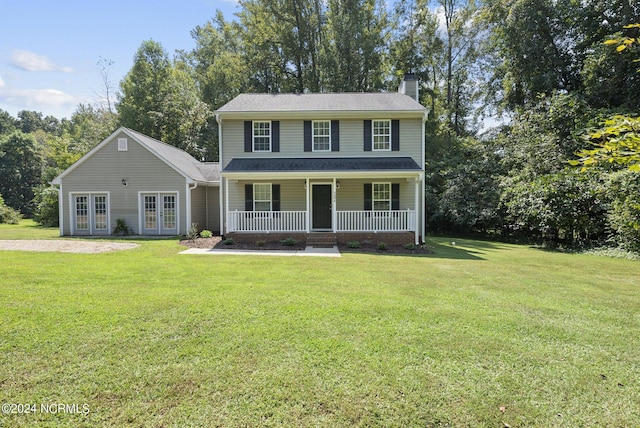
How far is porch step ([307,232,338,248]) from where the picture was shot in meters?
12.4

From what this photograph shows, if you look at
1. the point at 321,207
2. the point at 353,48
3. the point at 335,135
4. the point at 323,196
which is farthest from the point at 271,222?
the point at 353,48

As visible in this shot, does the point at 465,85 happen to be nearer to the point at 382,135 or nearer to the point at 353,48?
the point at 353,48

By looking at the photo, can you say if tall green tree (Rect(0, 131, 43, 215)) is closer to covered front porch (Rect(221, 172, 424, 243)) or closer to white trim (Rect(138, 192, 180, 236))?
white trim (Rect(138, 192, 180, 236))

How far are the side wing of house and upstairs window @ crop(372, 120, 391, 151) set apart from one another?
8950 millimetres

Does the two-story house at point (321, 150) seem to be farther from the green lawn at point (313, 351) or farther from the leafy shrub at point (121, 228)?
the green lawn at point (313, 351)

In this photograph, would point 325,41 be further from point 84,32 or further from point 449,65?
point 84,32

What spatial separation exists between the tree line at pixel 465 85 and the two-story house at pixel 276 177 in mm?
5690

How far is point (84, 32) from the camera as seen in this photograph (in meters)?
12.1

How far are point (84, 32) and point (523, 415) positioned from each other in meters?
16.7

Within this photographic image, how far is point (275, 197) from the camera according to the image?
47.3 feet

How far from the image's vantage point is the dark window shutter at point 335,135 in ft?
46.9

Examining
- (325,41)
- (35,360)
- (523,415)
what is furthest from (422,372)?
(325,41)

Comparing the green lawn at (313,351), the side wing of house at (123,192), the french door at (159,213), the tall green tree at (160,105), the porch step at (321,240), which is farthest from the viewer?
the tall green tree at (160,105)

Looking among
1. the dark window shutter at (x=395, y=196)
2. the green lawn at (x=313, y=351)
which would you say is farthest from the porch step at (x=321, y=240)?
the green lawn at (x=313, y=351)
